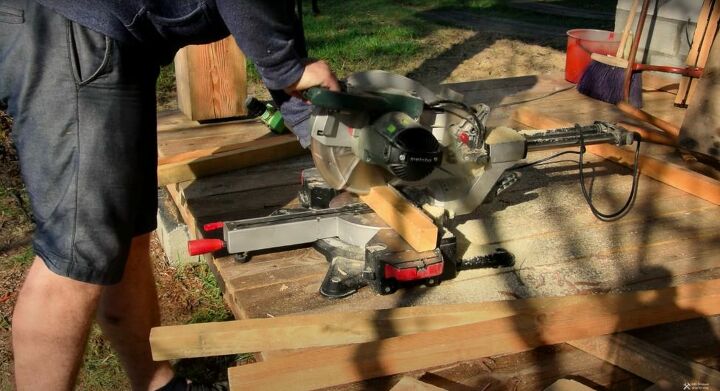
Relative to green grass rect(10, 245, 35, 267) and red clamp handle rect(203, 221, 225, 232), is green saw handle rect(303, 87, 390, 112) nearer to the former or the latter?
red clamp handle rect(203, 221, 225, 232)

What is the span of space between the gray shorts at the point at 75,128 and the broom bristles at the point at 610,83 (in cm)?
311

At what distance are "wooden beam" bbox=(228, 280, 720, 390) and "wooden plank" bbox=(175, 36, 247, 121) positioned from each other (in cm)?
203

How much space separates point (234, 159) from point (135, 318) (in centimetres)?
128

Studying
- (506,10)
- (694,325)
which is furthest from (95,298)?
(506,10)

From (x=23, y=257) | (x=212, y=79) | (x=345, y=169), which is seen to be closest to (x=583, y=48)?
(x=212, y=79)

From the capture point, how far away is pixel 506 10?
30.4 feet

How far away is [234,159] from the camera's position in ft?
10.1

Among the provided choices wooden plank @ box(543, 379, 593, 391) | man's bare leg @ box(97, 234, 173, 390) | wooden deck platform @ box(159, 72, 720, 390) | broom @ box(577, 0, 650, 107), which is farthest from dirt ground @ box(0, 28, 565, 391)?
broom @ box(577, 0, 650, 107)

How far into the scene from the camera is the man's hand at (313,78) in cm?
188

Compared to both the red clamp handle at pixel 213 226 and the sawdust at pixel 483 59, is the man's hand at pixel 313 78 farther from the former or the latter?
the sawdust at pixel 483 59

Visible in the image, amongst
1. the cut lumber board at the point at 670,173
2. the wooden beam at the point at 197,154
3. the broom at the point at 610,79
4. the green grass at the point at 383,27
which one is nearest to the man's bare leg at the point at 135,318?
the wooden beam at the point at 197,154

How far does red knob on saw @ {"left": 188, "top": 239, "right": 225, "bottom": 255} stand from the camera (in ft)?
7.40

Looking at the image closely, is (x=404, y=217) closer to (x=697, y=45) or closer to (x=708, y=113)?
(x=708, y=113)

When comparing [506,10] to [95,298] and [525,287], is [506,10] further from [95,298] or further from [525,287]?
[95,298]
